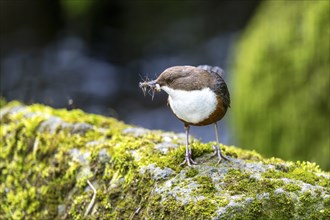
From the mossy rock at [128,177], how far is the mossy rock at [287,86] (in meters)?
2.77

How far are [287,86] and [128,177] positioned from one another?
3913mm

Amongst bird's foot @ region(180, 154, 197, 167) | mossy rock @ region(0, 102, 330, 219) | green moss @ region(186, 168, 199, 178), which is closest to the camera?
mossy rock @ region(0, 102, 330, 219)

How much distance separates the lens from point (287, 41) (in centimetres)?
708

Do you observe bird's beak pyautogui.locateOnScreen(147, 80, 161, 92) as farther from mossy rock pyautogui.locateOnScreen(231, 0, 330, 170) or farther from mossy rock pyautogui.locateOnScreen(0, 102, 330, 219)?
mossy rock pyautogui.locateOnScreen(231, 0, 330, 170)

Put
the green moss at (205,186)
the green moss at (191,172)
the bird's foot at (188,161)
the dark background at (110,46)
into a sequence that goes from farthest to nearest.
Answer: the dark background at (110,46), the bird's foot at (188,161), the green moss at (191,172), the green moss at (205,186)

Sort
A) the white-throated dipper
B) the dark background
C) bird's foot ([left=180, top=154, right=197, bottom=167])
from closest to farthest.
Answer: the white-throated dipper → bird's foot ([left=180, top=154, right=197, bottom=167]) → the dark background

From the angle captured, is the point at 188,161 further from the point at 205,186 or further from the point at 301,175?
the point at 301,175

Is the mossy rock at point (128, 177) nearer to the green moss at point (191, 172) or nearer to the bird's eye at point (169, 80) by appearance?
the green moss at point (191, 172)

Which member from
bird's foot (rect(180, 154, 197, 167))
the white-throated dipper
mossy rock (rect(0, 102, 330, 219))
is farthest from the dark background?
the white-throated dipper

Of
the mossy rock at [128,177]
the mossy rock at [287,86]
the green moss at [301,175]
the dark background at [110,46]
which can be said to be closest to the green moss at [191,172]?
the mossy rock at [128,177]

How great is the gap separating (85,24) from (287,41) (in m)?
6.78

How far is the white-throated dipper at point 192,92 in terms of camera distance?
299 cm

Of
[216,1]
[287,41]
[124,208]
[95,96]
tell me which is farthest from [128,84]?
[124,208]

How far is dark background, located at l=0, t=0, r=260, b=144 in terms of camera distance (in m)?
10.6
